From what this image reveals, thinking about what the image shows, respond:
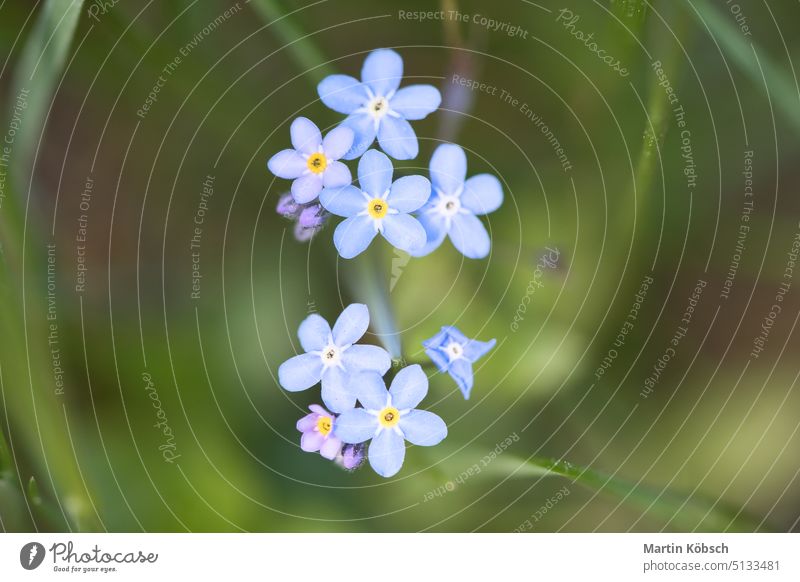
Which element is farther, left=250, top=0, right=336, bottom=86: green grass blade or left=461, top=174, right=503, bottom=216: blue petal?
left=250, top=0, right=336, bottom=86: green grass blade

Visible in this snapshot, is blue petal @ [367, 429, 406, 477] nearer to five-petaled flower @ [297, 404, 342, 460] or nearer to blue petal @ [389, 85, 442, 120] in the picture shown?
A: five-petaled flower @ [297, 404, 342, 460]

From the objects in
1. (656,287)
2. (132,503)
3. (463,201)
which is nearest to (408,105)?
(463,201)

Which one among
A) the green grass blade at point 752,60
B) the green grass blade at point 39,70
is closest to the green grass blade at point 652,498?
the green grass blade at point 752,60

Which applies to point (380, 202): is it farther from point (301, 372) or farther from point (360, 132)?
point (301, 372)

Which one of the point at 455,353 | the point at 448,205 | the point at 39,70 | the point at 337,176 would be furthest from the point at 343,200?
the point at 39,70

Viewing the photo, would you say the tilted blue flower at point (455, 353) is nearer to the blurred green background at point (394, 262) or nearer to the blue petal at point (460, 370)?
the blue petal at point (460, 370)
